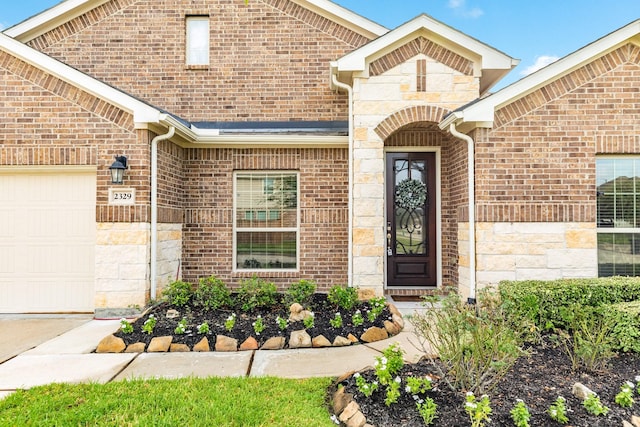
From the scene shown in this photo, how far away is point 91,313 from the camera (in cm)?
657

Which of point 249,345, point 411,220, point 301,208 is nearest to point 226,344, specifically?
point 249,345

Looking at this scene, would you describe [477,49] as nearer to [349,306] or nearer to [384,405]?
[349,306]

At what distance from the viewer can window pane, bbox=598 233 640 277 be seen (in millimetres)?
6238

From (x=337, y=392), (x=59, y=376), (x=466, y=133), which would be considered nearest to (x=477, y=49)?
(x=466, y=133)

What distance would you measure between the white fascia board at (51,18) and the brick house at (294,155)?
26mm

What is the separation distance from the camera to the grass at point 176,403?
3055 mm

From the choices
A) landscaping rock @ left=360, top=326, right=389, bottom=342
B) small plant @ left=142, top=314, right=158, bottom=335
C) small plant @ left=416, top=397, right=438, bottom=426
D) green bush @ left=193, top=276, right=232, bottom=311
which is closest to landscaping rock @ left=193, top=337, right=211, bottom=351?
small plant @ left=142, top=314, right=158, bottom=335

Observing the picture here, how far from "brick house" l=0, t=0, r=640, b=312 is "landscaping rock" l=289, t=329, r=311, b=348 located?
204 cm

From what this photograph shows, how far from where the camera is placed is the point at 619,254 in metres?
6.25

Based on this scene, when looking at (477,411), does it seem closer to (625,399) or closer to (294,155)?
(625,399)

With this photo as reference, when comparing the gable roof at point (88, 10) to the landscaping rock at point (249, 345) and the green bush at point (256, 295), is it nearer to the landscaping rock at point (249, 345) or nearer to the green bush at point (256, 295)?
the green bush at point (256, 295)

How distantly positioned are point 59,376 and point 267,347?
207cm

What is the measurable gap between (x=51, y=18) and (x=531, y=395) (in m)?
10.2

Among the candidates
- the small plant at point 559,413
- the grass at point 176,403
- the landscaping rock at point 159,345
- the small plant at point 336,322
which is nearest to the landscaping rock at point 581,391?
the small plant at point 559,413
